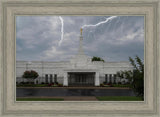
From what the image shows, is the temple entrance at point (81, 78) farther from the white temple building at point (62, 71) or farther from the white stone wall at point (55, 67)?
the white stone wall at point (55, 67)

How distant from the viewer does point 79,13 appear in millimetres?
7777

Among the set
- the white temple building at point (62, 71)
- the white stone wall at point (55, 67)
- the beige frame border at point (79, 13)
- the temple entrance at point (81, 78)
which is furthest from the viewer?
the white stone wall at point (55, 67)

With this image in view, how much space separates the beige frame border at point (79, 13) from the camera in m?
7.61

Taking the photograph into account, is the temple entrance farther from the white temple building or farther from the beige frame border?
the beige frame border

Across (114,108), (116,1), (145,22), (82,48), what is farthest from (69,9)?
(82,48)

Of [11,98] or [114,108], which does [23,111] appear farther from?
[114,108]

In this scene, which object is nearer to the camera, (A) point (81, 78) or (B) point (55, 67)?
(A) point (81, 78)

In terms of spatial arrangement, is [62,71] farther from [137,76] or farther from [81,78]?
[137,76]

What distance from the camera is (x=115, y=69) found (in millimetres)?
37125

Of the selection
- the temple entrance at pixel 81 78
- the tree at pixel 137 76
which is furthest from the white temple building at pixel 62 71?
the tree at pixel 137 76

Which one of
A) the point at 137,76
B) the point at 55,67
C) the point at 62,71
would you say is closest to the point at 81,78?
the point at 62,71

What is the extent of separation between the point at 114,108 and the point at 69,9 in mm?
5389

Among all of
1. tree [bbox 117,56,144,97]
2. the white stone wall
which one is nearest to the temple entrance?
the white stone wall

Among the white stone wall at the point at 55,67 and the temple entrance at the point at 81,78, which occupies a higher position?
the white stone wall at the point at 55,67
